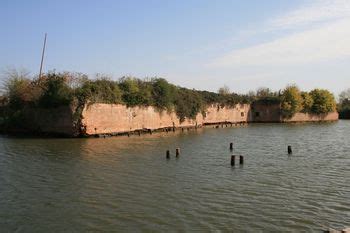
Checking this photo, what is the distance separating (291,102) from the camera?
67125 mm

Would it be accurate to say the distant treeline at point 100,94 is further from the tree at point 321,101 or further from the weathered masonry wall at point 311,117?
the tree at point 321,101

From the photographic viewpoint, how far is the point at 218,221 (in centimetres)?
1007

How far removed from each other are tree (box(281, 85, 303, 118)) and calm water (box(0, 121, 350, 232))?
4622 cm

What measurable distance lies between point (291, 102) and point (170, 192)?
190 ft

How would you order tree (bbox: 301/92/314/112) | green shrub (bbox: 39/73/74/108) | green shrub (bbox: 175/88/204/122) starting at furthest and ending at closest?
tree (bbox: 301/92/314/112)
green shrub (bbox: 175/88/204/122)
green shrub (bbox: 39/73/74/108)

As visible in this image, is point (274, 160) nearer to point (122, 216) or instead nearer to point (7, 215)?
point (122, 216)

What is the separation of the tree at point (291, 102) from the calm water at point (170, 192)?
152 feet

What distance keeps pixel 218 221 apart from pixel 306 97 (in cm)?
6288

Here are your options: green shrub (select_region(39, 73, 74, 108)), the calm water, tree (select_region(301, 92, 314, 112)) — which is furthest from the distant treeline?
tree (select_region(301, 92, 314, 112))

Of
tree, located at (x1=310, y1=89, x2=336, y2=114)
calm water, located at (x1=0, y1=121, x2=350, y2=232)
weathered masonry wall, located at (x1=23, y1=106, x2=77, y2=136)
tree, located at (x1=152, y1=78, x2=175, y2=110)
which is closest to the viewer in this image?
calm water, located at (x1=0, y1=121, x2=350, y2=232)

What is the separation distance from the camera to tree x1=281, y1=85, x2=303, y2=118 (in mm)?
66750

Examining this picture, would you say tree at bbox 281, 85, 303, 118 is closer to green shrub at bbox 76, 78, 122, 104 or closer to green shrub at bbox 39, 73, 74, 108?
green shrub at bbox 76, 78, 122, 104

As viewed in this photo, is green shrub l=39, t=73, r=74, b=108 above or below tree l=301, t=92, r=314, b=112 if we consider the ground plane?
below

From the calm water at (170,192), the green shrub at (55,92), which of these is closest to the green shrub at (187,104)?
the green shrub at (55,92)
